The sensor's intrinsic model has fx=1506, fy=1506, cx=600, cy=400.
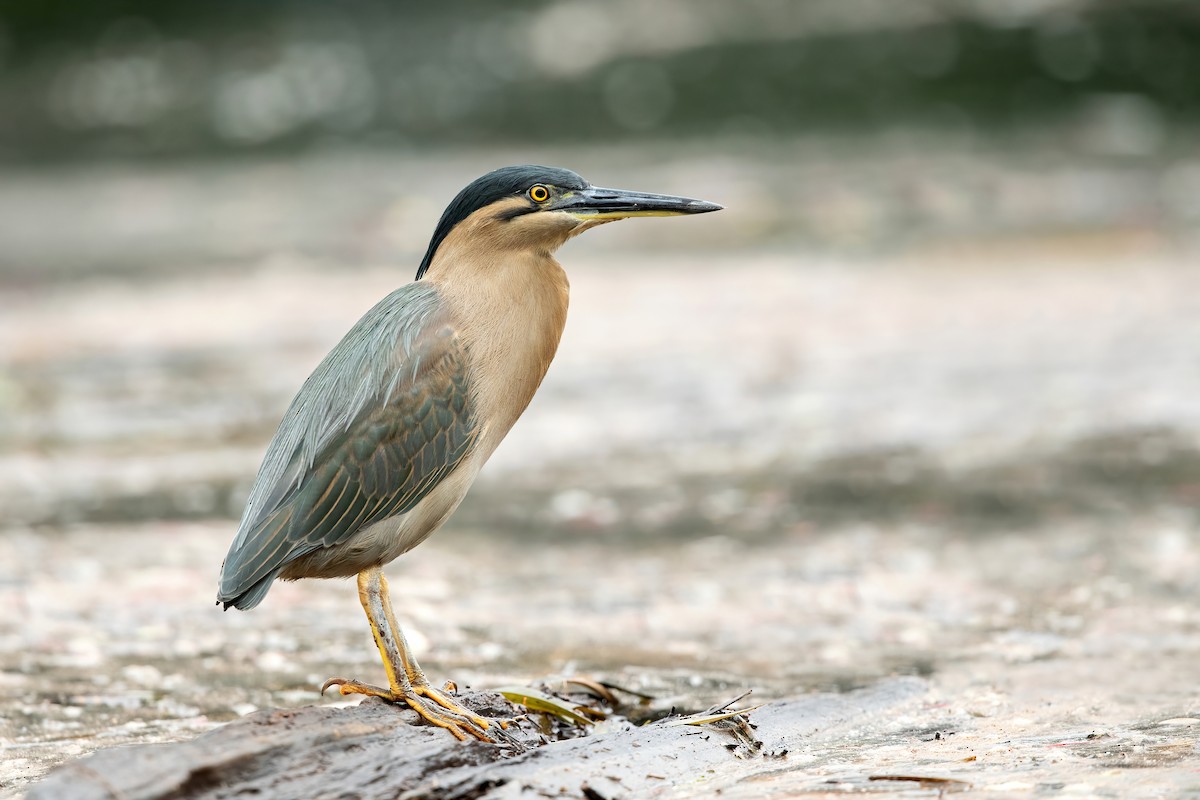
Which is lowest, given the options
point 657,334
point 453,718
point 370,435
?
point 453,718

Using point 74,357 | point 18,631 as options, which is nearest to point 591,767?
point 18,631

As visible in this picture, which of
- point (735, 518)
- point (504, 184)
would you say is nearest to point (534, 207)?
point (504, 184)

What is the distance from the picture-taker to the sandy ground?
4.87 meters

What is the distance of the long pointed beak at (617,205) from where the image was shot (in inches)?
172

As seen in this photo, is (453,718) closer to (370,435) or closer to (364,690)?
(364,690)

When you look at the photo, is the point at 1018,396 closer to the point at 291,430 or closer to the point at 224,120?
the point at 291,430

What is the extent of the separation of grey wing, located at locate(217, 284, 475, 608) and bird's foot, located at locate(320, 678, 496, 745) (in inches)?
16.8

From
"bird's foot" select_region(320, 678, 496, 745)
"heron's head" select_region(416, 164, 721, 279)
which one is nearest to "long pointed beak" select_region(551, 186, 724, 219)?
"heron's head" select_region(416, 164, 721, 279)

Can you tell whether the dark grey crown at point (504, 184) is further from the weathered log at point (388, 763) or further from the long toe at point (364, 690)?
the weathered log at point (388, 763)

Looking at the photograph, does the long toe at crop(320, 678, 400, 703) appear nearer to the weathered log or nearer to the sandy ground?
the weathered log

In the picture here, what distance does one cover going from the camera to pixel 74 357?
419 inches

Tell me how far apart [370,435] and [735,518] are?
326 cm

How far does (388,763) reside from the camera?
368 cm

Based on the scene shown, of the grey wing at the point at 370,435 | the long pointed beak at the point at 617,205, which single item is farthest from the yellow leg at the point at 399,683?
the long pointed beak at the point at 617,205
